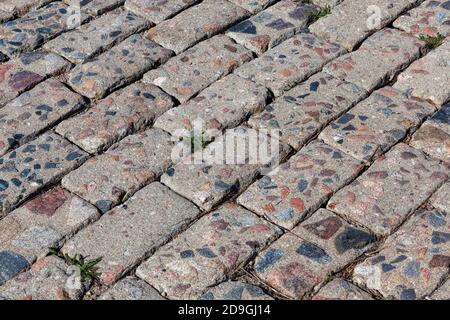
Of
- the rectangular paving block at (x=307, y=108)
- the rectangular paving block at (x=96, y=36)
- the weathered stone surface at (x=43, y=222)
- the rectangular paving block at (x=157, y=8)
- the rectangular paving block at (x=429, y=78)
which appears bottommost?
the weathered stone surface at (x=43, y=222)

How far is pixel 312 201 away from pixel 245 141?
48 centimetres

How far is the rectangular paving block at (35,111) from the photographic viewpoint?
4469 mm

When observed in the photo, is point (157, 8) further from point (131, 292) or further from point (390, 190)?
point (131, 292)

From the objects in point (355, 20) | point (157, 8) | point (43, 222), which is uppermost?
point (355, 20)

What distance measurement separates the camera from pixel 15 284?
3.78 meters

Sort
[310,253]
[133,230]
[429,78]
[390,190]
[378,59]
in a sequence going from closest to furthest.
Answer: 1. [310,253]
2. [133,230]
3. [390,190]
4. [429,78]
5. [378,59]

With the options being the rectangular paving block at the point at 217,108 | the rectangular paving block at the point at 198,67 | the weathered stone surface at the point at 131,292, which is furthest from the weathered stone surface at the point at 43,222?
the rectangular paving block at the point at 198,67

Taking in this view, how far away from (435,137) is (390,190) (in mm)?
443

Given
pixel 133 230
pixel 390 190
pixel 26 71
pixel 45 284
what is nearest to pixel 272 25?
pixel 26 71

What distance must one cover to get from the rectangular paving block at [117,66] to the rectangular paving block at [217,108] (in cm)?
34

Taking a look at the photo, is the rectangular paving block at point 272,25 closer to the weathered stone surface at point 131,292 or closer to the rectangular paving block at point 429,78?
the rectangular paving block at point 429,78

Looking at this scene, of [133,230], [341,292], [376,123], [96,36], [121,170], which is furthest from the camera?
[96,36]

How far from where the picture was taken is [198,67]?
4875mm

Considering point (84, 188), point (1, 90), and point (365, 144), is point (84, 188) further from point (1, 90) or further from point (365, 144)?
point (365, 144)
